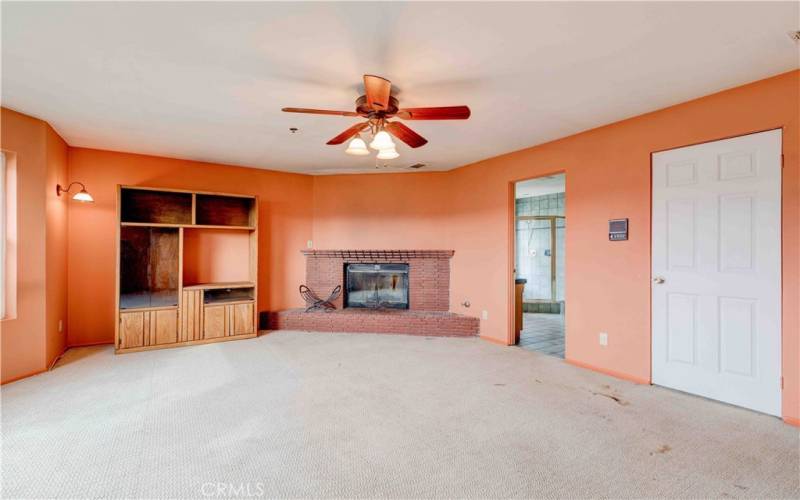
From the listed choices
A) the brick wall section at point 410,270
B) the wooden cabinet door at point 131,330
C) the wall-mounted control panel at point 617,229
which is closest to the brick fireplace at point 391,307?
the brick wall section at point 410,270

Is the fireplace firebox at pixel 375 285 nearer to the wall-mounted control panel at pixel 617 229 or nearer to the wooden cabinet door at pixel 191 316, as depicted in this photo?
the wooden cabinet door at pixel 191 316

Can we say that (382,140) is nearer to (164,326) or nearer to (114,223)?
(164,326)

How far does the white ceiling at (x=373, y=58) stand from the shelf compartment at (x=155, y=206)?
3.29 feet

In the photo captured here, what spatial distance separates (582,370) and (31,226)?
550cm

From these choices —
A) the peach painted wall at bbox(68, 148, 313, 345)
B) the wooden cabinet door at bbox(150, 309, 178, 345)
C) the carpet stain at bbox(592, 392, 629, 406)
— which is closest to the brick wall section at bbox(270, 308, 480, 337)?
the peach painted wall at bbox(68, 148, 313, 345)

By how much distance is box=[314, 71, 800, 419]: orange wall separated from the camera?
2604 millimetres

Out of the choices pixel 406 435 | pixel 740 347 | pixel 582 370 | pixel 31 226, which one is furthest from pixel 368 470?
pixel 31 226

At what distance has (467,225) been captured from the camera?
5305 mm

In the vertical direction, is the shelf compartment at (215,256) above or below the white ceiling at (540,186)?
below

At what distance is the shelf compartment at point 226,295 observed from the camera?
4780 millimetres

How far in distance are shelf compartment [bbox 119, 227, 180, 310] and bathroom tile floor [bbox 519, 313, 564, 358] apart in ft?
14.9

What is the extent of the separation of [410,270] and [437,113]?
344cm

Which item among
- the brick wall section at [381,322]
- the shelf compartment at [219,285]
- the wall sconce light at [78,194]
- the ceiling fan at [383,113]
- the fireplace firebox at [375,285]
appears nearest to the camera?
the ceiling fan at [383,113]

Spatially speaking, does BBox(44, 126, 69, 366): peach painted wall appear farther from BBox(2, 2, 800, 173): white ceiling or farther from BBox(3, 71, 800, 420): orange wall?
BBox(2, 2, 800, 173): white ceiling
